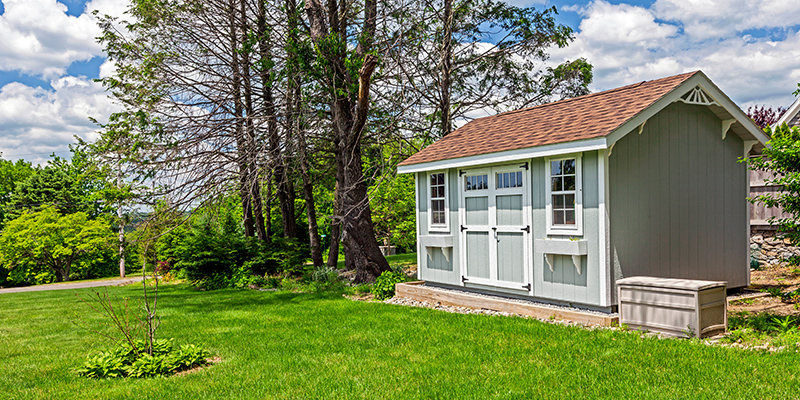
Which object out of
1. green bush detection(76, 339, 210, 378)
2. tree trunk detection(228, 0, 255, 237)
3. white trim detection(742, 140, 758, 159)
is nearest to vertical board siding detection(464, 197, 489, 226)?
white trim detection(742, 140, 758, 159)

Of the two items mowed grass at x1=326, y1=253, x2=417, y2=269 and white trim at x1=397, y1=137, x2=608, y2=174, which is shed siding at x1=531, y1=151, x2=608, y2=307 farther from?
mowed grass at x1=326, y1=253, x2=417, y2=269

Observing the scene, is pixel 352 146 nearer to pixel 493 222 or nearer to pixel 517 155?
pixel 493 222

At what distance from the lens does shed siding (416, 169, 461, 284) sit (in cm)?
1044

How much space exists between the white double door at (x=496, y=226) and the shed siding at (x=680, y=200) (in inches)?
60.3

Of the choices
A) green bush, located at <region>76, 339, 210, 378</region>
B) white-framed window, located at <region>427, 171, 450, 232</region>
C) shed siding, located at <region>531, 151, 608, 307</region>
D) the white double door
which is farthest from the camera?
white-framed window, located at <region>427, 171, 450, 232</region>

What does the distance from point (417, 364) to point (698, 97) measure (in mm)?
6331

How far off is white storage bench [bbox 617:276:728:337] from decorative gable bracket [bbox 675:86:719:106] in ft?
10.6

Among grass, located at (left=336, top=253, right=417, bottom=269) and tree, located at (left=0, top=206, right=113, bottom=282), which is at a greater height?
tree, located at (left=0, top=206, right=113, bottom=282)

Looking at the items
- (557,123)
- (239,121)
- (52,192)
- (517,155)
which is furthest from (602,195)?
(52,192)

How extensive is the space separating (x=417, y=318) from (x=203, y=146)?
894 centimetres

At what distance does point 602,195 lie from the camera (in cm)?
759

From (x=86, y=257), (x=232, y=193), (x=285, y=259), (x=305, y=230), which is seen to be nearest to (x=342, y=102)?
(x=232, y=193)

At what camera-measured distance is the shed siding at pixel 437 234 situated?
10.4 metres

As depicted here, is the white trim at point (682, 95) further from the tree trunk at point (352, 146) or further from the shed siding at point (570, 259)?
the tree trunk at point (352, 146)
